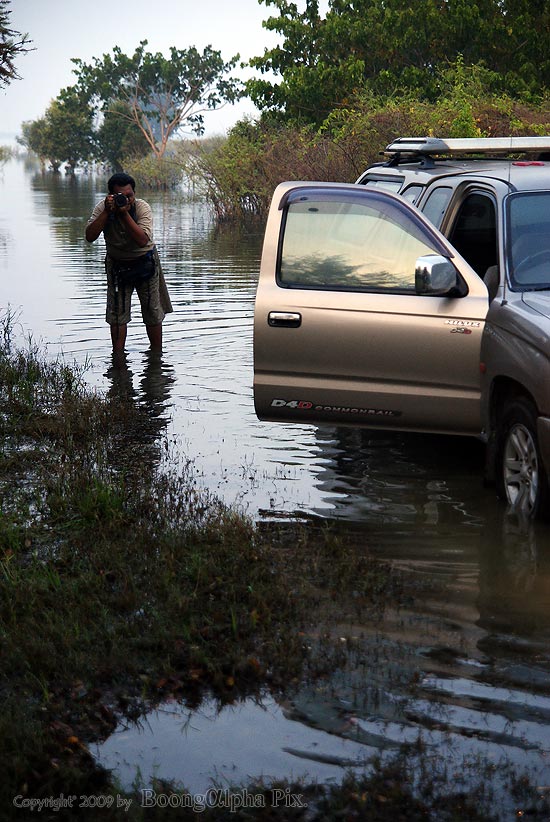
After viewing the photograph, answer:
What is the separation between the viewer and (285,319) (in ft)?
21.7

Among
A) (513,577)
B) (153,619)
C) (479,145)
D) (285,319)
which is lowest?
(513,577)

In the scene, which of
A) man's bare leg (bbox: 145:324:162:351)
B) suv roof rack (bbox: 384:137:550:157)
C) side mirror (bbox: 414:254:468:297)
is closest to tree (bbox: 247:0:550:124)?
man's bare leg (bbox: 145:324:162:351)

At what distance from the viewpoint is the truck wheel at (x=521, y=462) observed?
19.2ft

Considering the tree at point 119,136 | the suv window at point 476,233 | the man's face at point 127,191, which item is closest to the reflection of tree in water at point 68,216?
the man's face at point 127,191

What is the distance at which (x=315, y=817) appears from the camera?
11.0 ft

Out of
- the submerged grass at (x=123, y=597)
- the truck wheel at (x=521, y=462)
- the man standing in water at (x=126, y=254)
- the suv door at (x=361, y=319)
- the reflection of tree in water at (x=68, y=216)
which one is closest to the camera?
the submerged grass at (x=123, y=597)

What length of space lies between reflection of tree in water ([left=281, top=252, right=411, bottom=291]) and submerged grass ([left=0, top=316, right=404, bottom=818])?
1.42m

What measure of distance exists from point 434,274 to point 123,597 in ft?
8.57

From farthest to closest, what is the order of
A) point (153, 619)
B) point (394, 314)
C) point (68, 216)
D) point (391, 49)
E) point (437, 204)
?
point (391, 49) → point (68, 216) → point (437, 204) → point (394, 314) → point (153, 619)

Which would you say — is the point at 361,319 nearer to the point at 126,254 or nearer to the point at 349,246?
the point at 349,246

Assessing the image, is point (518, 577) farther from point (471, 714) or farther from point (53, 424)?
point (53, 424)

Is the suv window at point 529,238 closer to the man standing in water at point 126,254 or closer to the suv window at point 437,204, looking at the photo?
the suv window at point 437,204

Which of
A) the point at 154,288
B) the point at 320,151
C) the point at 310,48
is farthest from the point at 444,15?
the point at 154,288

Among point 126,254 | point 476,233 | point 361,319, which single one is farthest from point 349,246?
point 126,254
